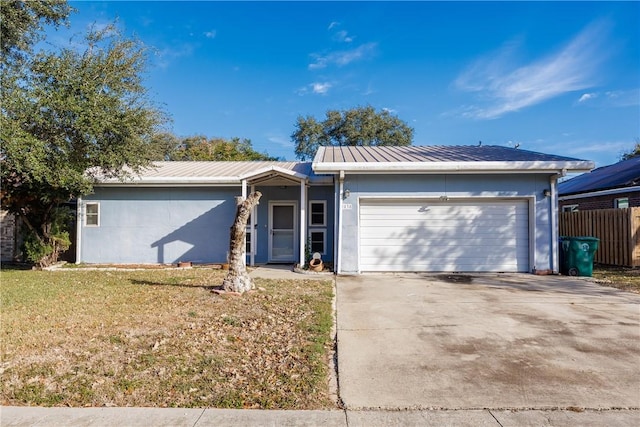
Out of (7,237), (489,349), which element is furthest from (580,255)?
(7,237)

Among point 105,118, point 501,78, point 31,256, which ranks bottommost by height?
point 31,256

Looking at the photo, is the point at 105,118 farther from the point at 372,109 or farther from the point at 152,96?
Answer: the point at 372,109

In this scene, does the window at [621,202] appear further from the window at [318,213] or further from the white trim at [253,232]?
the white trim at [253,232]

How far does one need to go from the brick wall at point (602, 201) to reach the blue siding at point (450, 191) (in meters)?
6.83

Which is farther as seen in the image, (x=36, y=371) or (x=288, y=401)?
(x=36, y=371)

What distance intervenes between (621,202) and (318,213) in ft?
40.3

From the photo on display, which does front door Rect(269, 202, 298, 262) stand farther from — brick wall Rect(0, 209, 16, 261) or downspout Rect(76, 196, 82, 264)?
brick wall Rect(0, 209, 16, 261)

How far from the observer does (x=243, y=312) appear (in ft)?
18.6

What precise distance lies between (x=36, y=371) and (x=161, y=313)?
1986 millimetres

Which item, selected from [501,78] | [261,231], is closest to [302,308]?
[261,231]

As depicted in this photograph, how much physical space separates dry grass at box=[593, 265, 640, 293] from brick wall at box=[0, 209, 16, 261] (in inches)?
703

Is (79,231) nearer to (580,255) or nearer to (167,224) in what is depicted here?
(167,224)

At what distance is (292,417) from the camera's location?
2873 millimetres

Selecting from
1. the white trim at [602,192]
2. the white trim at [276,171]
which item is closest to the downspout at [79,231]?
the white trim at [276,171]
